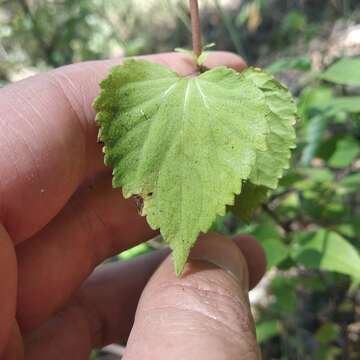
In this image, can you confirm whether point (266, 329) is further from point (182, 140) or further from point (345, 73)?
point (182, 140)

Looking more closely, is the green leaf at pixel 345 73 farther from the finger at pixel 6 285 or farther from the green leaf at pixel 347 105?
the finger at pixel 6 285

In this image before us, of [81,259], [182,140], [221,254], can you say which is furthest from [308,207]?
[182,140]

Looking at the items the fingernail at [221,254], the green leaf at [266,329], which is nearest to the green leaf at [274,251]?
the fingernail at [221,254]

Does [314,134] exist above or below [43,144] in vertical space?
below

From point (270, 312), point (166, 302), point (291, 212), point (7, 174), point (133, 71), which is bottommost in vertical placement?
point (270, 312)

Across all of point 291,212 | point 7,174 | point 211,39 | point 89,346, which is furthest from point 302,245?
point 211,39

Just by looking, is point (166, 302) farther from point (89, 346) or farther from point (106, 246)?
point (89, 346)
